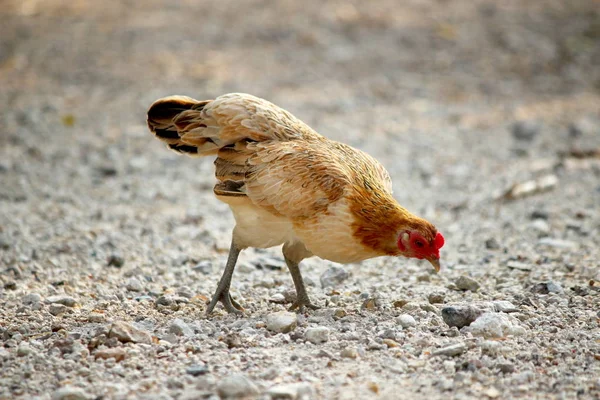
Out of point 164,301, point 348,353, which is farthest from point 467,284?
point 164,301

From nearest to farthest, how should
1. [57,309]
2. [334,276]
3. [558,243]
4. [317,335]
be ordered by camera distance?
1. [317,335]
2. [57,309]
3. [334,276]
4. [558,243]

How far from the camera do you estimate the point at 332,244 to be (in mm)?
4840

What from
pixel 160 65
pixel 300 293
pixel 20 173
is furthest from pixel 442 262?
pixel 160 65

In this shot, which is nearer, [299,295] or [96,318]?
[96,318]

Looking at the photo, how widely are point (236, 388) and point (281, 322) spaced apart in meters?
1.05

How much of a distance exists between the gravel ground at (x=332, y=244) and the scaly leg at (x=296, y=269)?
140mm

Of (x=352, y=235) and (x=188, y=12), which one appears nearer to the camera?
(x=352, y=235)

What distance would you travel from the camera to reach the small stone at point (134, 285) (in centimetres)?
578

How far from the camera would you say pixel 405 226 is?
482 cm

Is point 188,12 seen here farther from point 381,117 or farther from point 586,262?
point 586,262

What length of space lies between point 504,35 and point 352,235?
11063 millimetres

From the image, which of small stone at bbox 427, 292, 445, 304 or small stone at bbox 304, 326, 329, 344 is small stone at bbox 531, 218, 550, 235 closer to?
small stone at bbox 427, 292, 445, 304

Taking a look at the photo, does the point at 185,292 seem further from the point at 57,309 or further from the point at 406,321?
the point at 406,321

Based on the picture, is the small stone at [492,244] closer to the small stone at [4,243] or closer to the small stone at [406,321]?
the small stone at [406,321]
